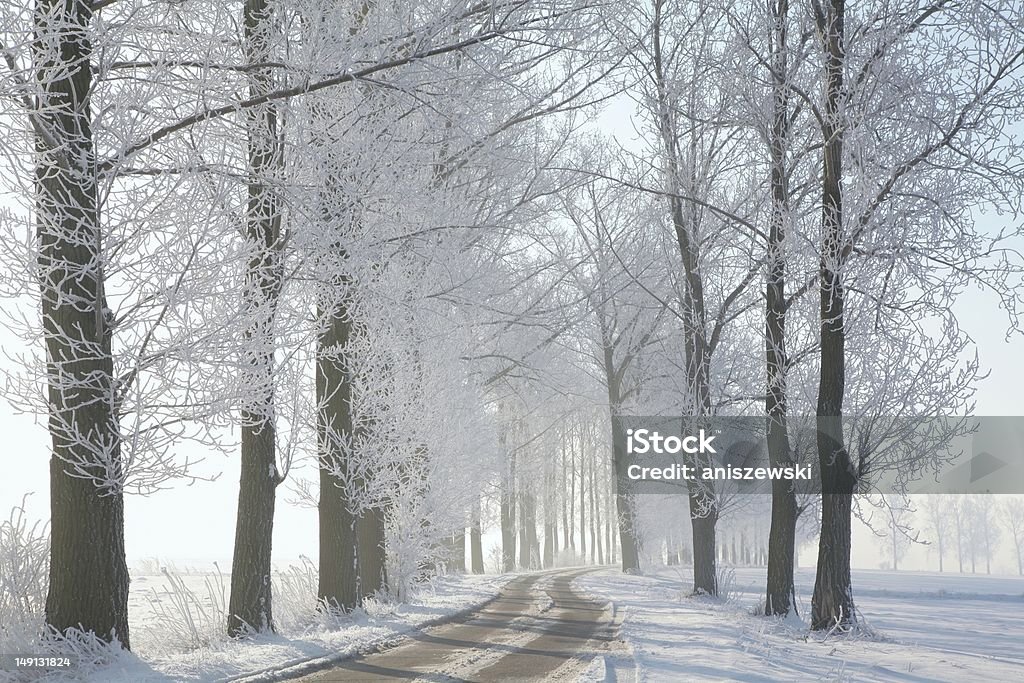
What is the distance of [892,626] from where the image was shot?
1620 centimetres

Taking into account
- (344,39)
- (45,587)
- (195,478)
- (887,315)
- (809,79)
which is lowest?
(45,587)

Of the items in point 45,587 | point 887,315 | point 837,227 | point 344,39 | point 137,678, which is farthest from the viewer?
point 887,315

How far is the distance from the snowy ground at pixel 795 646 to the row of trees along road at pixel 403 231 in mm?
1208

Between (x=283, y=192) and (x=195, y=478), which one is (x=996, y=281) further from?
(x=195, y=478)

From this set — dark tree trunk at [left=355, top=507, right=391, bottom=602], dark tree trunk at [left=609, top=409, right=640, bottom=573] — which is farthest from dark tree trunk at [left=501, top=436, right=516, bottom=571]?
dark tree trunk at [left=355, top=507, right=391, bottom=602]

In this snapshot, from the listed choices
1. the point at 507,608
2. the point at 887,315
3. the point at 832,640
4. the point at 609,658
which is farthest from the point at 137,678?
the point at 887,315

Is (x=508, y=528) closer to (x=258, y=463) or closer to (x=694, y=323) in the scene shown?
(x=694, y=323)

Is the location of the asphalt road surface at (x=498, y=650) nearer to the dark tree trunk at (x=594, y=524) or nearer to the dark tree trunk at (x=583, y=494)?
the dark tree trunk at (x=583, y=494)

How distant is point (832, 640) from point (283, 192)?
8.41m

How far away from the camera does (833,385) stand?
1241cm

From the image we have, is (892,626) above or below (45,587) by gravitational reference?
below

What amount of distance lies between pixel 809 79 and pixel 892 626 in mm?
9741

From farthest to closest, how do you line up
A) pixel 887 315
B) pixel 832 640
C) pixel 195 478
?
1. pixel 887 315
2. pixel 832 640
3. pixel 195 478

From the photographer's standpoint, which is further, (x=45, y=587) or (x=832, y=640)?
(x=832, y=640)
